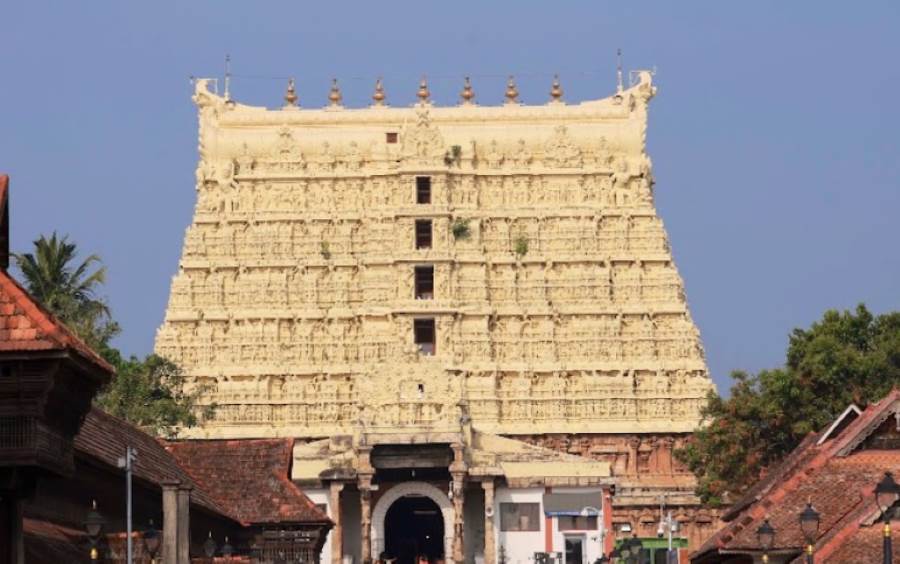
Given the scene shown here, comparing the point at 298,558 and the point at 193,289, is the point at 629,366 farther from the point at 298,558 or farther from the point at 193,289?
the point at 298,558

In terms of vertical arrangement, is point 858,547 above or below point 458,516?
below

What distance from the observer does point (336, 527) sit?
101875 millimetres

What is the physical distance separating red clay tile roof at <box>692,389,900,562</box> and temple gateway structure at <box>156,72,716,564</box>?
70059 mm

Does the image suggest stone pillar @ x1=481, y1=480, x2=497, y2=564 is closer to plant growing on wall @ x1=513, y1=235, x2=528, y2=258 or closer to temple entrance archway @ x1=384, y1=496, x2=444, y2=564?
temple entrance archway @ x1=384, y1=496, x2=444, y2=564

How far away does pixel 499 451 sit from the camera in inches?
4035

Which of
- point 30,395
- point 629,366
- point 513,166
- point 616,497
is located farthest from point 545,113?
point 30,395

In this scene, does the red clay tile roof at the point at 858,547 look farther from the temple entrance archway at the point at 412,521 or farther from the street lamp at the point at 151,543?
the temple entrance archway at the point at 412,521

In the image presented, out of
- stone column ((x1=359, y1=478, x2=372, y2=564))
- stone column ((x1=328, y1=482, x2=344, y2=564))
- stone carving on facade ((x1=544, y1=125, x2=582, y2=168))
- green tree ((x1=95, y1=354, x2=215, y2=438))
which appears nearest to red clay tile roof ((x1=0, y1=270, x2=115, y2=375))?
green tree ((x1=95, y1=354, x2=215, y2=438))

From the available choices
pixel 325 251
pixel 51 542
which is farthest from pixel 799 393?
pixel 51 542

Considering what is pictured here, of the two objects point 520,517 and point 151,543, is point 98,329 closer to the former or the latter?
point 520,517

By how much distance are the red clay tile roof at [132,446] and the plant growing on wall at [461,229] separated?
6570 cm

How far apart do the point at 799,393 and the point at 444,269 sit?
35485 millimetres

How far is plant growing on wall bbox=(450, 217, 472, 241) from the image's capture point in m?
122

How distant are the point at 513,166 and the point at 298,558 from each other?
69.6 metres
